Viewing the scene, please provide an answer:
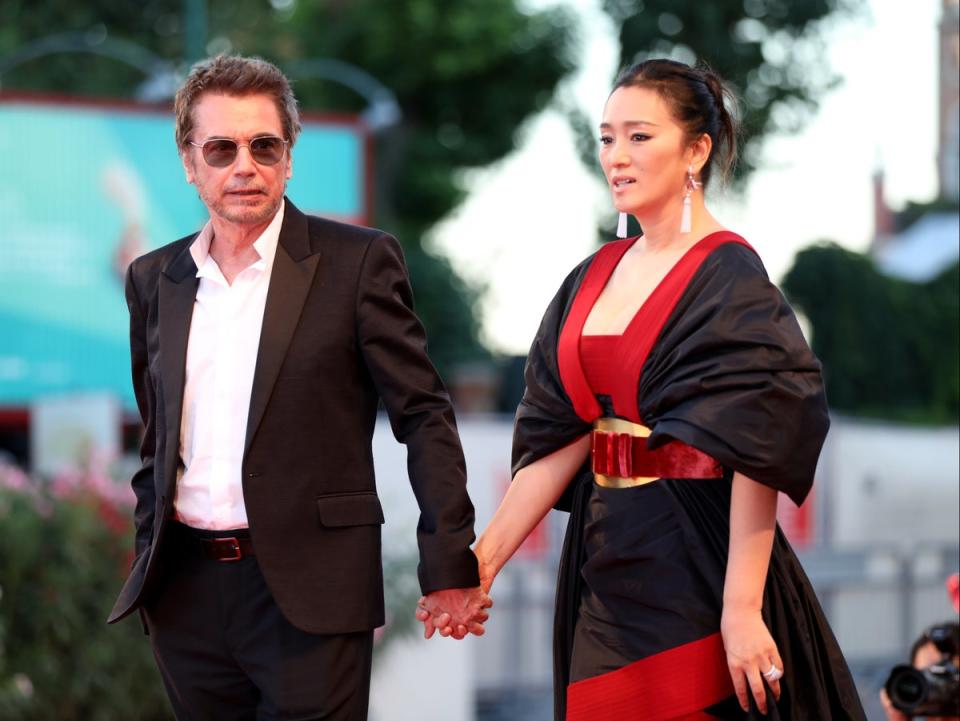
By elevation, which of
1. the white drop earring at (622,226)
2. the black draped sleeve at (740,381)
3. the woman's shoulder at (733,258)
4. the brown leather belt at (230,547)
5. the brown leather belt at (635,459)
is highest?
the white drop earring at (622,226)

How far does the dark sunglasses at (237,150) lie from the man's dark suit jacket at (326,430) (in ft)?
0.52

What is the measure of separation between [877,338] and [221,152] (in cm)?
2219

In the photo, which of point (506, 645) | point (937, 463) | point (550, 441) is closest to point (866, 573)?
point (937, 463)

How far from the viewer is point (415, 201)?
31.0 metres

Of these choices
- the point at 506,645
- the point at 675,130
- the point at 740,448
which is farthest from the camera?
the point at 506,645

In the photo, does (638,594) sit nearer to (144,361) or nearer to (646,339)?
(646,339)

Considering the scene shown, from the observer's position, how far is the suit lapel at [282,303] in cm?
327

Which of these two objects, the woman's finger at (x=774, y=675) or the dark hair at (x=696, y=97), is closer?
the woman's finger at (x=774, y=675)

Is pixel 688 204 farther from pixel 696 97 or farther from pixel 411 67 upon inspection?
pixel 411 67

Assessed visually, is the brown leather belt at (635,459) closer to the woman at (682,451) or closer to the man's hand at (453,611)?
the woman at (682,451)

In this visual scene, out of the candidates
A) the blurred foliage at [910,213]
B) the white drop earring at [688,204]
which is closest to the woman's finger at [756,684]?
the white drop earring at [688,204]

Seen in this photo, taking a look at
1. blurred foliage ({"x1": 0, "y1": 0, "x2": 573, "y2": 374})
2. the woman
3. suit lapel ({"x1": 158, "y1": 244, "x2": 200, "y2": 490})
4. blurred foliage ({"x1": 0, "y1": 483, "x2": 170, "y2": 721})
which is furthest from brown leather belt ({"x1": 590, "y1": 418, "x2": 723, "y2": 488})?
blurred foliage ({"x1": 0, "y1": 0, "x2": 573, "y2": 374})

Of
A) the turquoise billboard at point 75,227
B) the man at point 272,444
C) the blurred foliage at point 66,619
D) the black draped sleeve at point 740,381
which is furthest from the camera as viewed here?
the turquoise billboard at point 75,227

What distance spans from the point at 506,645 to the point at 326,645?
7.61 metres
